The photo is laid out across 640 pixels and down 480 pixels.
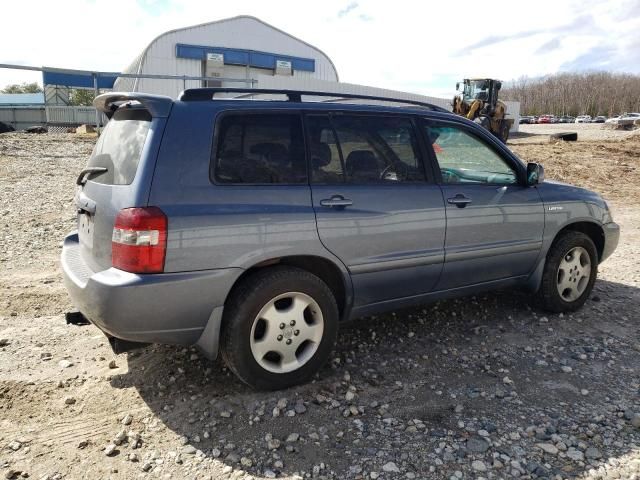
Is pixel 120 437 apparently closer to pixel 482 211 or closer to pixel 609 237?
pixel 482 211

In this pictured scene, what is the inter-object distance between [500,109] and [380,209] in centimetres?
2233

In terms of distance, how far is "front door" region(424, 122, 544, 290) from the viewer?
4.02m

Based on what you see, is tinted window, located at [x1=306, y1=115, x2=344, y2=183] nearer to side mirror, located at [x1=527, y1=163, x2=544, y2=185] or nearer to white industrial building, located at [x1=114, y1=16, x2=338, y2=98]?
side mirror, located at [x1=527, y1=163, x2=544, y2=185]

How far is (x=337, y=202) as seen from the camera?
3.41m

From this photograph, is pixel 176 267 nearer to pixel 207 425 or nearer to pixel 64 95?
pixel 207 425

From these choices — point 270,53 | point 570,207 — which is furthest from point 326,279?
point 270,53

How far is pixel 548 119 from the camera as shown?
91.5 m

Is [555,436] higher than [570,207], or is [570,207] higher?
[570,207]

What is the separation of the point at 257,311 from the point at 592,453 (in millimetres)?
2007

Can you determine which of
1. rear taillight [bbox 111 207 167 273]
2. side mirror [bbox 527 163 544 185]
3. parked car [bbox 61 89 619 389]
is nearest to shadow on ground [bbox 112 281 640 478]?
parked car [bbox 61 89 619 389]

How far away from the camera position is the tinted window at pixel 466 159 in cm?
408

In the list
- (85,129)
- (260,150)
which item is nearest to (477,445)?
(260,150)

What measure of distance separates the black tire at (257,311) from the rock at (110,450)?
0.77m

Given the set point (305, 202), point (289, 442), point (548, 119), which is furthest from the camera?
point (548, 119)
